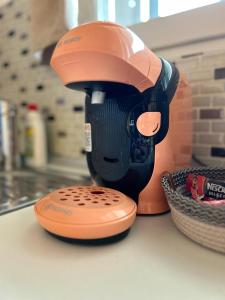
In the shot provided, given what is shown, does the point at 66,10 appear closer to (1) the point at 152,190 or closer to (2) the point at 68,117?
(2) the point at 68,117

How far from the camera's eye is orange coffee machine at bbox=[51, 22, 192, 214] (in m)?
0.37

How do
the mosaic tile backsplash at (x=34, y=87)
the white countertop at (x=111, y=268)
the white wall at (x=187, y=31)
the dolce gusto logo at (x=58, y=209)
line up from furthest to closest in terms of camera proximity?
1. the mosaic tile backsplash at (x=34, y=87)
2. the white wall at (x=187, y=31)
3. the dolce gusto logo at (x=58, y=209)
4. the white countertop at (x=111, y=268)

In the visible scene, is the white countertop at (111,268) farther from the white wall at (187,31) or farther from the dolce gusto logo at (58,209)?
the white wall at (187,31)

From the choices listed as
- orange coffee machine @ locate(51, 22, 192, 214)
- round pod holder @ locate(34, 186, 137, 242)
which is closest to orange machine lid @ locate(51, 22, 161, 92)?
orange coffee machine @ locate(51, 22, 192, 214)

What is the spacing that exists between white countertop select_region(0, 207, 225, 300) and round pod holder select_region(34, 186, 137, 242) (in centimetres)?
2

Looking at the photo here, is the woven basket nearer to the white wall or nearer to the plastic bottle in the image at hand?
the white wall

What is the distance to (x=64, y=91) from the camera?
1028 mm

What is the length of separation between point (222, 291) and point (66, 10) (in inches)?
33.3

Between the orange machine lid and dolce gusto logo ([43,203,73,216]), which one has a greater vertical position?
the orange machine lid

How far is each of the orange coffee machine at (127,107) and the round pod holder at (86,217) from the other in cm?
8

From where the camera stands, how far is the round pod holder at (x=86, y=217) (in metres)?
0.36

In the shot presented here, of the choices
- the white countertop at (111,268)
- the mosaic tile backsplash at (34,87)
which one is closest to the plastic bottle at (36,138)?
the mosaic tile backsplash at (34,87)

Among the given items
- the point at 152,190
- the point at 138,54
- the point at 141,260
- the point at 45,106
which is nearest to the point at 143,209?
the point at 152,190

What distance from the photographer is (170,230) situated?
44 centimetres
